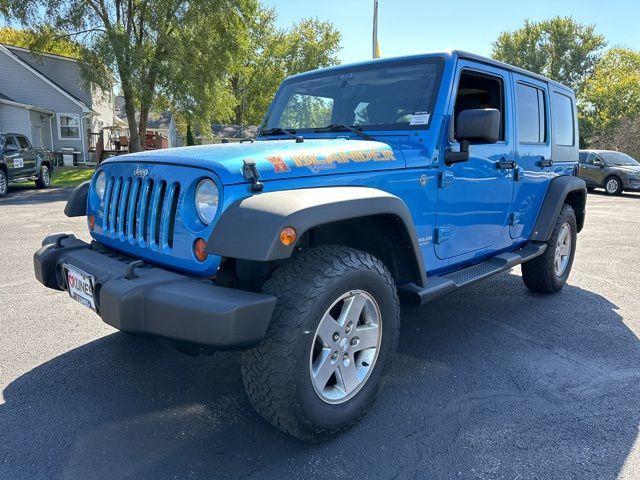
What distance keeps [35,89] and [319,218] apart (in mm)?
29408

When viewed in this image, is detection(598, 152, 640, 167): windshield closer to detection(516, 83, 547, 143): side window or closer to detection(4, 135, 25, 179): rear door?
detection(516, 83, 547, 143): side window

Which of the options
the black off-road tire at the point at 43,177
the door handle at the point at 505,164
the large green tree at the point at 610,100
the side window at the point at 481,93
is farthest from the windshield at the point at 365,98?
the large green tree at the point at 610,100

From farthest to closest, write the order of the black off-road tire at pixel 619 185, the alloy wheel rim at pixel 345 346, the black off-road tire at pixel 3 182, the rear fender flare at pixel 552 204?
the black off-road tire at pixel 619 185
the black off-road tire at pixel 3 182
the rear fender flare at pixel 552 204
the alloy wheel rim at pixel 345 346

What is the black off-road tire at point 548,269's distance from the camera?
190 inches

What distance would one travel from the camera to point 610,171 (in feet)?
54.7

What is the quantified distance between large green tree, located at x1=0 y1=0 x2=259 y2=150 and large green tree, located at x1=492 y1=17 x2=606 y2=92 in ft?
138

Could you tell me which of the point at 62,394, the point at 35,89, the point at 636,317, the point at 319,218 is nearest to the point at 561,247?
the point at 636,317

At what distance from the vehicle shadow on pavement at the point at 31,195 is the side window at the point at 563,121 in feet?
38.4

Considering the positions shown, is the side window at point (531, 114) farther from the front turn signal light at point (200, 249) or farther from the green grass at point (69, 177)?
the green grass at point (69, 177)

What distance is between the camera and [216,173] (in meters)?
2.34

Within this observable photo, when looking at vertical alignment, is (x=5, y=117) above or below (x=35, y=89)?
below

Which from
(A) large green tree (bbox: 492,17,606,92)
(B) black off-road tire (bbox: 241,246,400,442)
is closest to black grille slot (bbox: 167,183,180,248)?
(B) black off-road tire (bbox: 241,246,400,442)

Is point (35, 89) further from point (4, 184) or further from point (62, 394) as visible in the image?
point (62, 394)

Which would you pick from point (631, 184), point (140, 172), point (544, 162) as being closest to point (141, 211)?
point (140, 172)
